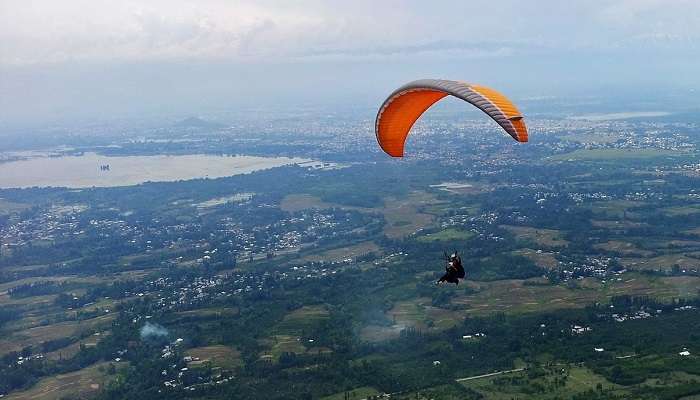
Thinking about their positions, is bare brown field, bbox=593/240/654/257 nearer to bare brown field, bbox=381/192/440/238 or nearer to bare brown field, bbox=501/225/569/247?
bare brown field, bbox=501/225/569/247

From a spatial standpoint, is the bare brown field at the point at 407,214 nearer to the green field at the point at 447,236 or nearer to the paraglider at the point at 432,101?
the green field at the point at 447,236

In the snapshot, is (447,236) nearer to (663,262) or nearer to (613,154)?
(663,262)

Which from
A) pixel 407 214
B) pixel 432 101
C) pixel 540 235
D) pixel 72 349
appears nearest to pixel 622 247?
pixel 540 235

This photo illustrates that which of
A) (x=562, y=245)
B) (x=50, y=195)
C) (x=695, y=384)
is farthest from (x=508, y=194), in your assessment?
(x=50, y=195)

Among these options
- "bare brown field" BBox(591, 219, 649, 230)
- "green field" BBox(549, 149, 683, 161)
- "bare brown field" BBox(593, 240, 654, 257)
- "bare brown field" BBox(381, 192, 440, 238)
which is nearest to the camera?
"bare brown field" BBox(593, 240, 654, 257)

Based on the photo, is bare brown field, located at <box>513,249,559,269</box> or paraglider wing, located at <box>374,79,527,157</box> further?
bare brown field, located at <box>513,249,559,269</box>

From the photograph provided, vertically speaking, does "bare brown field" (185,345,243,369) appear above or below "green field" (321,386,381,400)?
below

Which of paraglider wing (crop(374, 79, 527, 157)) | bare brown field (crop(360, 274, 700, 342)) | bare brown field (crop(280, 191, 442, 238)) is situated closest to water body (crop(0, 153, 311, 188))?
bare brown field (crop(280, 191, 442, 238))
